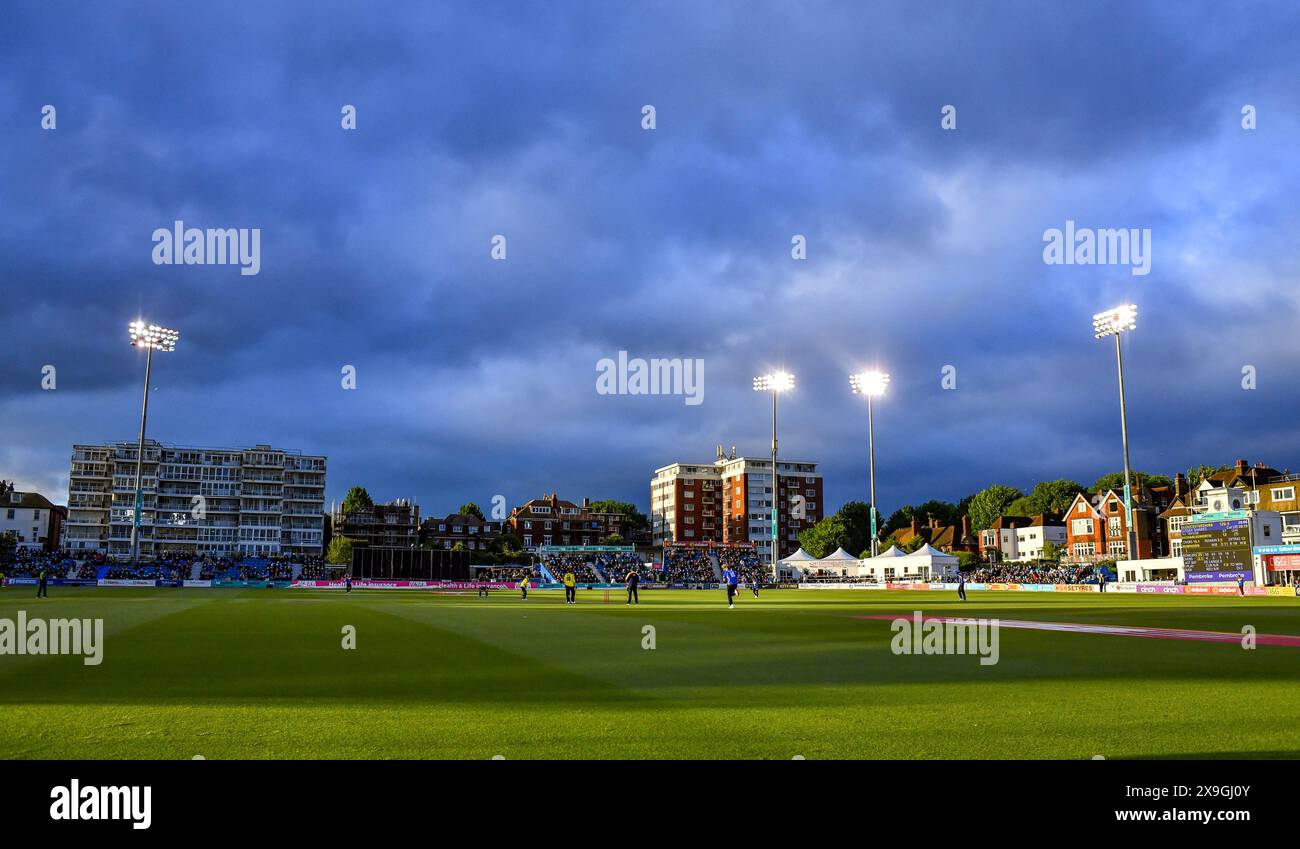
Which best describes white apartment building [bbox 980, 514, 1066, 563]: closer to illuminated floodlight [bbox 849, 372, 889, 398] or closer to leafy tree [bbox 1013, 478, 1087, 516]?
leafy tree [bbox 1013, 478, 1087, 516]

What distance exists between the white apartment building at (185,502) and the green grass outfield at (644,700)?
499ft

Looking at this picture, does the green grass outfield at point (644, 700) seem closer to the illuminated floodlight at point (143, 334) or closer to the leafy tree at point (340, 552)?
the illuminated floodlight at point (143, 334)

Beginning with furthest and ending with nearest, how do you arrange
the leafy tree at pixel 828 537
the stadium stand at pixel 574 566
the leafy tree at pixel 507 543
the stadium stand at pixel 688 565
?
1. the leafy tree at pixel 507 543
2. the leafy tree at pixel 828 537
3. the stadium stand at pixel 688 565
4. the stadium stand at pixel 574 566

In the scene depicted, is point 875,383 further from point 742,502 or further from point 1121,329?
point 742,502

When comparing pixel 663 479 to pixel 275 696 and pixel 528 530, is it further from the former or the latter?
pixel 275 696

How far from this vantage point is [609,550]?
13675 centimetres

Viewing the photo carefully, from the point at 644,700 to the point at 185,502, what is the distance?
168 m

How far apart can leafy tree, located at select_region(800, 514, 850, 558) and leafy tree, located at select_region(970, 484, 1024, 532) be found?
2567 cm

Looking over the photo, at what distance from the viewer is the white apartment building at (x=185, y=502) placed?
154m

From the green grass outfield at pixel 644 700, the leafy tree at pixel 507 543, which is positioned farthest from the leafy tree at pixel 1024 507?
the green grass outfield at pixel 644 700

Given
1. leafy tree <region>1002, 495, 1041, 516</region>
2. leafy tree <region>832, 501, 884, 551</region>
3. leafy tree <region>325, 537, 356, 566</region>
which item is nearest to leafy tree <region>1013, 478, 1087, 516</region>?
leafy tree <region>1002, 495, 1041, 516</region>

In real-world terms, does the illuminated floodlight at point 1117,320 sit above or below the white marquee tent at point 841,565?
above
